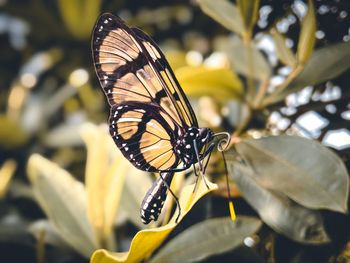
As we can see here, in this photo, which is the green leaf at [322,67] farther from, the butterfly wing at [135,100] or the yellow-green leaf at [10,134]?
the yellow-green leaf at [10,134]

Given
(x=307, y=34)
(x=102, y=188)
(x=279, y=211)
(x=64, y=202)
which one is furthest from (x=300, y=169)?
(x=64, y=202)

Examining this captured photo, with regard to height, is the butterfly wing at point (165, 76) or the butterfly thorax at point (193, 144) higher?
the butterfly wing at point (165, 76)

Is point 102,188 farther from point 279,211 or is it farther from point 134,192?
point 279,211

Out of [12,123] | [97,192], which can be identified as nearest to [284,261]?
[97,192]

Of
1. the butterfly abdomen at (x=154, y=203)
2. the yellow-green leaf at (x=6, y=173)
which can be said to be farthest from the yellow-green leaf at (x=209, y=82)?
the yellow-green leaf at (x=6, y=173)

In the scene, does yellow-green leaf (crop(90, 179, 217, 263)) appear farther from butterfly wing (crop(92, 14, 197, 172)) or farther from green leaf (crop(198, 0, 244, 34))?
green leaf (crop(198, 0, 244, 34))

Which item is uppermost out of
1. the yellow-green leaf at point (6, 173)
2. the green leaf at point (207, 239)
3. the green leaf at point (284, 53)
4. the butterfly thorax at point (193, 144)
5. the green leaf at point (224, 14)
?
the green leaf at point (224, 14)

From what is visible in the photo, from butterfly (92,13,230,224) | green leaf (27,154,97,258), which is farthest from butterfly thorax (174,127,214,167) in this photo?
green leaf (27,154,97,258)
